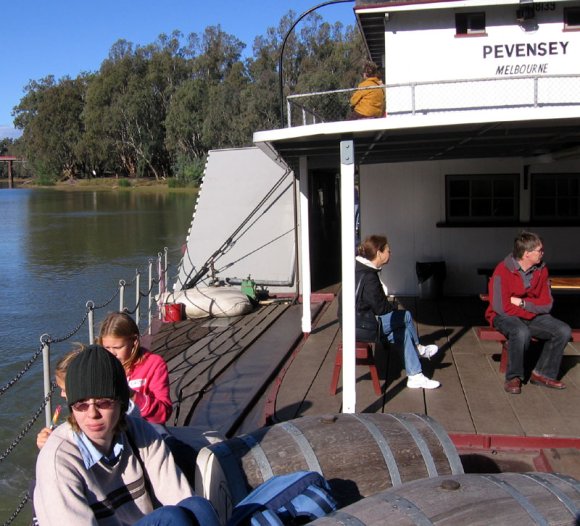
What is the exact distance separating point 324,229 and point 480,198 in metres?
5.08

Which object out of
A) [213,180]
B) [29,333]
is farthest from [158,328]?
[29,333]

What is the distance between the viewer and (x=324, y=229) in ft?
47.0

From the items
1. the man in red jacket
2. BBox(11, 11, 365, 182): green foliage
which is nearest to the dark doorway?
the man in red jacket

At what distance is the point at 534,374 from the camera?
578 centimetres

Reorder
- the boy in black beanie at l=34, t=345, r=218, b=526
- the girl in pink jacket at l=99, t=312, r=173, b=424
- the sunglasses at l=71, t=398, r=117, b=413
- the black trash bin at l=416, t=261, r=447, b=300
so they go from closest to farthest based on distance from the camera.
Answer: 1. the boy in black beanie at l=34, t=345, r=218, b=526
2. the sunglasses at l=71, t=398, r=117, b=413
3. the girl in pink jacket at l=99, t=312, r=173, b=424
4. the black trash bin at l=416, t=261, r=447, b=300

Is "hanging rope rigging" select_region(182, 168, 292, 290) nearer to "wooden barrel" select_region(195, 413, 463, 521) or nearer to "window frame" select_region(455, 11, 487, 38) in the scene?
"window frame" select_region(455, 11, 487, 38)

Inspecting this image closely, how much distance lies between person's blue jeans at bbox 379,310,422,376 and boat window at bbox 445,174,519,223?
4331mm

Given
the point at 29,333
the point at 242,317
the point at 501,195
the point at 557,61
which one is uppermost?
the point at 557,61

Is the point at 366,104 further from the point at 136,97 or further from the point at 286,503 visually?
the point at 136,97

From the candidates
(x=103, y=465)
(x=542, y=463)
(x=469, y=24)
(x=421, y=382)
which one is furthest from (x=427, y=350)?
(x=469, y=24)

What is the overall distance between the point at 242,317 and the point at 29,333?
6115 mm

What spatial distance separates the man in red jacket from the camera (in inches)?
215

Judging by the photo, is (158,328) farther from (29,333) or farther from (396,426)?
(396,426)

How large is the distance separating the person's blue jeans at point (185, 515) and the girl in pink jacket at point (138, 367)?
3.92 feet
